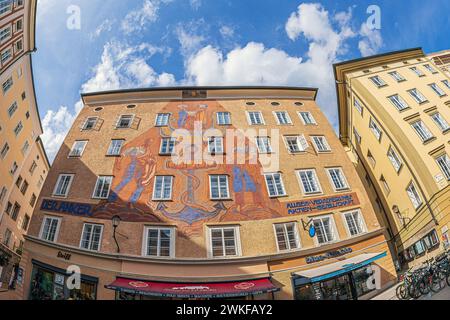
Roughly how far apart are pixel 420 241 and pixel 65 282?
1796 cm

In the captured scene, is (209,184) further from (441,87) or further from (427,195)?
(441,87)

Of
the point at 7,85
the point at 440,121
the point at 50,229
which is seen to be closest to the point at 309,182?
the point at 440,121

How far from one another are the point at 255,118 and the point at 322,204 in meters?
7.40

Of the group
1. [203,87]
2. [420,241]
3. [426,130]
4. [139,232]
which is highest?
[203,87]


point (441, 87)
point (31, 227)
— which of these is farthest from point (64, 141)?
point (441, 87)

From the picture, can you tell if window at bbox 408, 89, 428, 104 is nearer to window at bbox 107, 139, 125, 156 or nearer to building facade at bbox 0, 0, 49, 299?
window at bbox 107, 139, 125, 156

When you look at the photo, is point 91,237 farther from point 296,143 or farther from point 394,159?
point 394,159

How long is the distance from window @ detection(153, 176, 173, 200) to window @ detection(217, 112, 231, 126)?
5523 mm

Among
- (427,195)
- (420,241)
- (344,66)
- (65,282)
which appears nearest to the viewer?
(65,282)

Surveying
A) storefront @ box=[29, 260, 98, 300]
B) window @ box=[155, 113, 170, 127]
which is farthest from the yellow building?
storefront @ box=[29, 260, 98, 300]

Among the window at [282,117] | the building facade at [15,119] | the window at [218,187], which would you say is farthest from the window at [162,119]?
the building facade at [15,119]

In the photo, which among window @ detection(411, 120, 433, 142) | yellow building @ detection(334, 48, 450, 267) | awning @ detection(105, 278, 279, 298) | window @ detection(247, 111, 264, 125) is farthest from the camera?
window @ detection(247, 111, 264, 125)

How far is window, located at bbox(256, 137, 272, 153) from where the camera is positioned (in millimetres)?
13148

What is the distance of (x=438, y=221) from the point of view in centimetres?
1055
